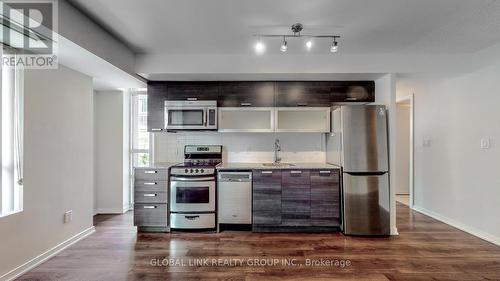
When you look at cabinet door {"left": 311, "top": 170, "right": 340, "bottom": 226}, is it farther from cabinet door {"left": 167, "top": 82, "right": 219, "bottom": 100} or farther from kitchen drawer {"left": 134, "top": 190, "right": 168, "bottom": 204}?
kitchen drawer {"left": 134, "top": 190, "right": 168, "bottom": 204}

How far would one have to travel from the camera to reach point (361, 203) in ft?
11.9

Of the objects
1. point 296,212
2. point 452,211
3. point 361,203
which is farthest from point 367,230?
point 452,211

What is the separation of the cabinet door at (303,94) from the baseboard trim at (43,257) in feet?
10.6

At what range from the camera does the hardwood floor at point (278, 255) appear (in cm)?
258

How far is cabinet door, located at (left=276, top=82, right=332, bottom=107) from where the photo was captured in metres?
4.09

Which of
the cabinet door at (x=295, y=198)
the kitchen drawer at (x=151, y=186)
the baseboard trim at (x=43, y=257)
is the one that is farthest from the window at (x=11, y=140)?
the cabinet door at (x=295, y=198)

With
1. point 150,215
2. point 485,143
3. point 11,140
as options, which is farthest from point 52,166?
point 485,143

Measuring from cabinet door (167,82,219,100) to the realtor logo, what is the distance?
5.03 feet

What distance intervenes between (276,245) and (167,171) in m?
1.79

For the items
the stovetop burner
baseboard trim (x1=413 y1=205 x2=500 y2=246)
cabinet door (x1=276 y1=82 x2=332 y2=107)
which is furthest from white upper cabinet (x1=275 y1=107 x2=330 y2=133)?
baseboard trim (x1=413 y1=205 x2=500 y2=246)

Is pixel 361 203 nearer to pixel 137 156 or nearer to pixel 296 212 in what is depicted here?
pixel 296 212

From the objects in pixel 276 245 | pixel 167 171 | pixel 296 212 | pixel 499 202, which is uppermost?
pixel 167 171

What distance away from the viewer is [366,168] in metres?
3.63

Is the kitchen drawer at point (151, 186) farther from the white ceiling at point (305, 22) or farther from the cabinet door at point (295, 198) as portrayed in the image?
the white ceiling at point (305, 22)
